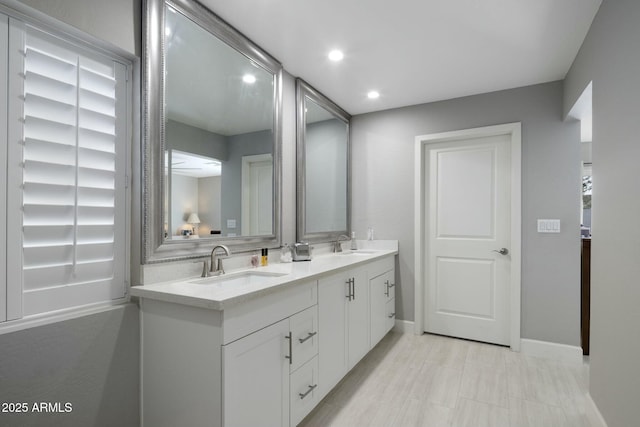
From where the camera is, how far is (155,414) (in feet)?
4.90

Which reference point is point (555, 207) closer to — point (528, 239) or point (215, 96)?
point (528, 239)

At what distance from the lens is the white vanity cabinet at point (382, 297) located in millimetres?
2756

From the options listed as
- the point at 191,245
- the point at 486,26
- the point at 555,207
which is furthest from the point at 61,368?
the point at 555,207

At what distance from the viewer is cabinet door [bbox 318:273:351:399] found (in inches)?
76.9

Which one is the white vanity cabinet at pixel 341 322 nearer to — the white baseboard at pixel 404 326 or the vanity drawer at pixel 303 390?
the vanity drawer at pixel 303 390

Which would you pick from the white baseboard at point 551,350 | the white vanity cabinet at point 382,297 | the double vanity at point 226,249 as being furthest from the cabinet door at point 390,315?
the white baseboard at point 551,350

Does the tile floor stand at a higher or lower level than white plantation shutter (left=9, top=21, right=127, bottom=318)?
lower

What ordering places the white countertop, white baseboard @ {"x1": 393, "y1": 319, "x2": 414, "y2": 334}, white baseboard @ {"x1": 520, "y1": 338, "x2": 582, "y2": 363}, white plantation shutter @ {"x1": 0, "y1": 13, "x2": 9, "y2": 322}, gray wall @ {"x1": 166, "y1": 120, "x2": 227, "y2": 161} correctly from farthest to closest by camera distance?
white baseboard @ {"x1": 393, "y1": 319, "x2": 414, "y2": 334}, white baseboard @ {"x1": 520, "y1": 338, "x2": 582, "y2": 363}, gray wall @ {"x1": 166, "y1": 120, "x2": 227, "y2": 161}, the white countertop, white plantation shutter @ {"x1": 0, "y1": 13, "x2": 9, "y2": 322}

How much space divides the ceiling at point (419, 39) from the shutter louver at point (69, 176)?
88cm

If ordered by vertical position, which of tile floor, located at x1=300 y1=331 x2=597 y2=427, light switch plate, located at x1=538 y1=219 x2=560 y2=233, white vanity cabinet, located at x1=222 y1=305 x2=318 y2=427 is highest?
light switch plate, located at x1=538 y1=219 x2=560 y2=233

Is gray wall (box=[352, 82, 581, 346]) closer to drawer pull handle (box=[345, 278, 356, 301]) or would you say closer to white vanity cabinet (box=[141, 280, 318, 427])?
drawer pull handle (box=[345, 278, 356, 301])

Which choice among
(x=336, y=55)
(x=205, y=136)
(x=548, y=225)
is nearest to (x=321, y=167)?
(x=336, y=55)

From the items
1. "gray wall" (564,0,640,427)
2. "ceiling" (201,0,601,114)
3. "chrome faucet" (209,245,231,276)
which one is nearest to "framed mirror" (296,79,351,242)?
"ceiling" (201,0,601,114)

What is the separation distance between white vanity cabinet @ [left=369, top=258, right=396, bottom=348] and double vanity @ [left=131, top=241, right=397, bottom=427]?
2.66 feet
